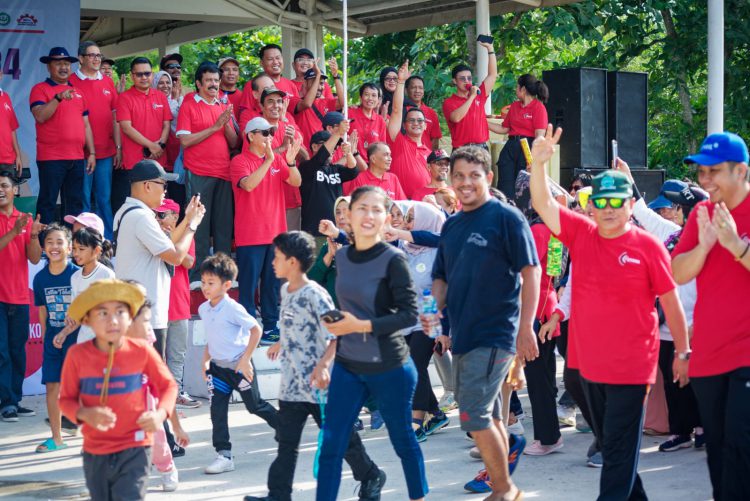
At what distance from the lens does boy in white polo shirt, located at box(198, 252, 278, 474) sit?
7.12 meters

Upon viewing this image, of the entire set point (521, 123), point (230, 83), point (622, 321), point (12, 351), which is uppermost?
point (230, 83)

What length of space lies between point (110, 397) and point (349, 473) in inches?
107

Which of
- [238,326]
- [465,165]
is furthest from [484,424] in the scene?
[238,326]

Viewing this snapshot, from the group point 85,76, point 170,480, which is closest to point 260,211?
point 85,76

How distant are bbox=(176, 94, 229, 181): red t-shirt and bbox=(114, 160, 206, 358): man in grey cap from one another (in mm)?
3240

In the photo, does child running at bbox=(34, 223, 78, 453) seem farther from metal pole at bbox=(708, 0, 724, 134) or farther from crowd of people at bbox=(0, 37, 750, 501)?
metal pole at bbox=(708, 0, 724, 134)

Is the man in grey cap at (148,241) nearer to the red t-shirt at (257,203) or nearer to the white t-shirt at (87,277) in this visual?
the white t-shirt at (87,277)

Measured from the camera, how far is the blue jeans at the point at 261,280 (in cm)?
1022

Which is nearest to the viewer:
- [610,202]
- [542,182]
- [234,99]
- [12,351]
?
[610,202]

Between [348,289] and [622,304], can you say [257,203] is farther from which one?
[622,304]

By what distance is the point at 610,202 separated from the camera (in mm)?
5398

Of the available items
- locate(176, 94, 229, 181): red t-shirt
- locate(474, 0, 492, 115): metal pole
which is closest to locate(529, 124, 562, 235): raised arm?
locate(176, 94, 229, 181): red t-shirt

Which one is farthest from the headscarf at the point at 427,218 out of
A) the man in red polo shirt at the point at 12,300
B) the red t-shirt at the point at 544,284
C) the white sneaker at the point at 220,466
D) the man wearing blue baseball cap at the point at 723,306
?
the man in red polo shirt at the point at 12,300

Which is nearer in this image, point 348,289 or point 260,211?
point 348,289
